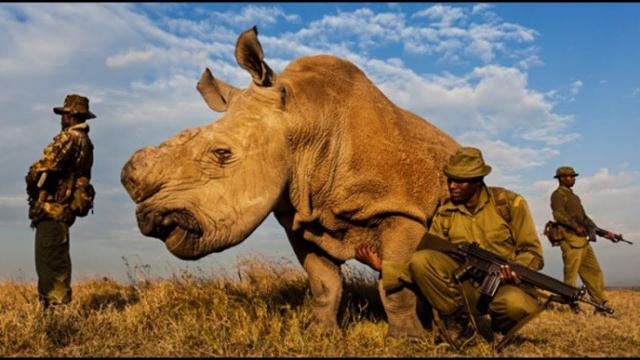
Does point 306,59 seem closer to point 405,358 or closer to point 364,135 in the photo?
point 364,135

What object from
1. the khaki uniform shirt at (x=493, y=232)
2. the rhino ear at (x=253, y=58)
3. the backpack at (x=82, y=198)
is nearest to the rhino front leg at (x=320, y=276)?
the khaki uniform shirt at (x=493, y=232)

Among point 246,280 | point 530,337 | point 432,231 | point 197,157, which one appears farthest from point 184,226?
point 246,280

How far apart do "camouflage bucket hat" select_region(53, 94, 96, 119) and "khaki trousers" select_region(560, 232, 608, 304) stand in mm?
9084

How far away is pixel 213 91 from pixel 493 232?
3395mm

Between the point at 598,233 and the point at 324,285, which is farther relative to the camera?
the point at 598,233

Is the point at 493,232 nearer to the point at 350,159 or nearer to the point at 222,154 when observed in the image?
the point at 350,159

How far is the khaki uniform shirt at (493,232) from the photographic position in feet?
19.0

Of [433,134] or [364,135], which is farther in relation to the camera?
[433,134]

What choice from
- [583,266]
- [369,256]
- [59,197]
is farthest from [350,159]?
[583,266]

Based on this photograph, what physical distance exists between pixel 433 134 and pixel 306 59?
1.59 metres

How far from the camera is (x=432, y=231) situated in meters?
6.09

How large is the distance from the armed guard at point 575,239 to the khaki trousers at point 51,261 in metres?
9.00

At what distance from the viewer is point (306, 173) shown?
6.02 meters

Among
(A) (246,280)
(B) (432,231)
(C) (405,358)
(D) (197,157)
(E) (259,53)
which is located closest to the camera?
(C) (405,358)
